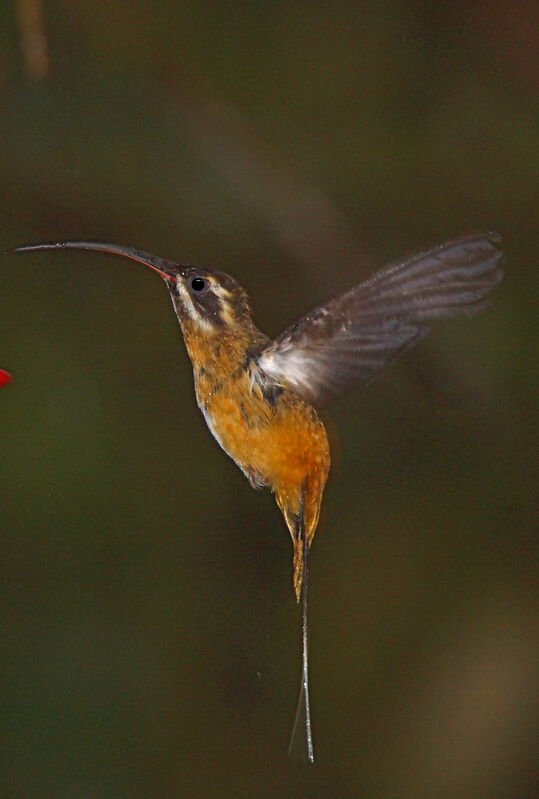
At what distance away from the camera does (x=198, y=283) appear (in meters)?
1.10

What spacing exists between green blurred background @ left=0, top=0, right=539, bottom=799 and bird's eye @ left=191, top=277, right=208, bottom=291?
1070 millimetres


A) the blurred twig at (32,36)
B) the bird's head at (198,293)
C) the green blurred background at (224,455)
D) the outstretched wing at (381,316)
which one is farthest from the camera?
the green blurred background at (224,455)

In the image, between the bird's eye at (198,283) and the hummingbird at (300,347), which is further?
the bird's eye at (198,283)

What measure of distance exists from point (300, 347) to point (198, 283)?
0.12m

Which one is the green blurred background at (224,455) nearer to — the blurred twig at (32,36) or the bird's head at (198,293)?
the blurred twig at (32,36)

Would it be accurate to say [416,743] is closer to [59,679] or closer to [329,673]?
[329,673]

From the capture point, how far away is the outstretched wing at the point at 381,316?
3.16ft

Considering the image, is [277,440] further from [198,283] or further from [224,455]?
[224,455]

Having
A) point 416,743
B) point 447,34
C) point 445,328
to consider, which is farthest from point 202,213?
point 416,743

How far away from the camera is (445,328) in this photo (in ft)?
7.02

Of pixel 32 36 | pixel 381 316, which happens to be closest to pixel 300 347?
pixel 381 316

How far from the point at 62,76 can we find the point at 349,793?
63.7 inches

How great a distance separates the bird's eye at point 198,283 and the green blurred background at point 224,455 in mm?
1070

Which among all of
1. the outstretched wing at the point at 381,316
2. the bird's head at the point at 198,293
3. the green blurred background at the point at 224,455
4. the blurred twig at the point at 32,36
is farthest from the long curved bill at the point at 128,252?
the green blurred background at the point at 224,455
